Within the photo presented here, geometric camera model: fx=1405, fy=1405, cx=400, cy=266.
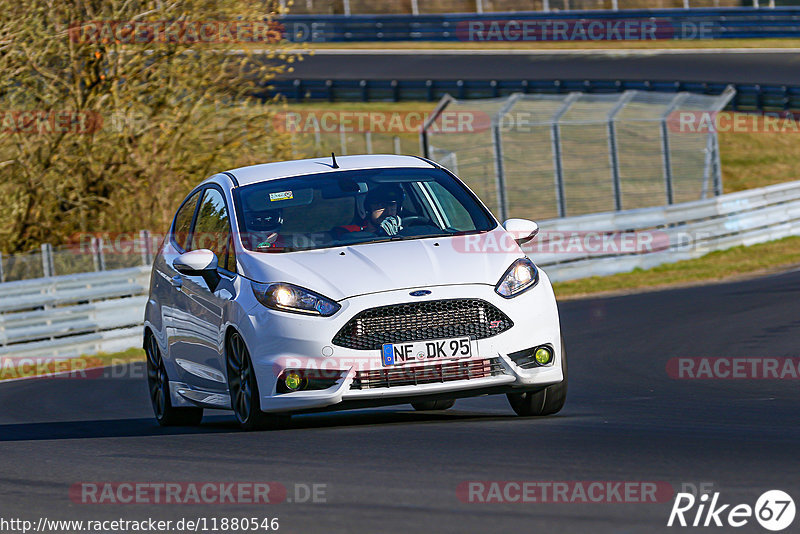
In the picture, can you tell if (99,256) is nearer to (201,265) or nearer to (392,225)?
(201,265)

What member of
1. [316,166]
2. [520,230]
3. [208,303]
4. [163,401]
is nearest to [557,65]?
[163,401]

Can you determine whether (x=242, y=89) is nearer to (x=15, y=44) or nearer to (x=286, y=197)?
(x=15, y=44)

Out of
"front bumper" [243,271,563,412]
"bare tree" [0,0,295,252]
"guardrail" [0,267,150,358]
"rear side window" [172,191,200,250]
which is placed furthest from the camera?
"bare tree" [0,0,295,252]

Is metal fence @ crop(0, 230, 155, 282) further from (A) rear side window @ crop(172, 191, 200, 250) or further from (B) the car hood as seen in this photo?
(B) the car hood

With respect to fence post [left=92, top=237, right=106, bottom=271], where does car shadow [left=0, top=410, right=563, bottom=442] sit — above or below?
above

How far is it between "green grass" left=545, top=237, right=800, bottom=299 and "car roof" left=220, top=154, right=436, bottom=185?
441 inches

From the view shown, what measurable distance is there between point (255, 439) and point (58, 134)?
14.3m

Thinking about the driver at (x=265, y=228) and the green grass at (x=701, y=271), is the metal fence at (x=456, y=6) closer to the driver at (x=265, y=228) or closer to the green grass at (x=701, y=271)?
the green grass at (x=701, y=271)

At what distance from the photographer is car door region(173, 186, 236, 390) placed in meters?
8.69

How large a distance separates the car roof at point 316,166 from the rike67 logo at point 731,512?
440cm

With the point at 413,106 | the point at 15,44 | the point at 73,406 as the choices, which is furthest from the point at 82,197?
the point at 413,106

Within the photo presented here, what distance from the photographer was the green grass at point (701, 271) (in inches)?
824

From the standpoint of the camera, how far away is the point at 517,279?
8.23 meters

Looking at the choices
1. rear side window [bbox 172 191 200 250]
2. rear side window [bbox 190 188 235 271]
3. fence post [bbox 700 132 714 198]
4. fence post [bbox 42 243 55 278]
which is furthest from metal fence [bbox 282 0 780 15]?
rear side window [bbox 190 188 235 271]
